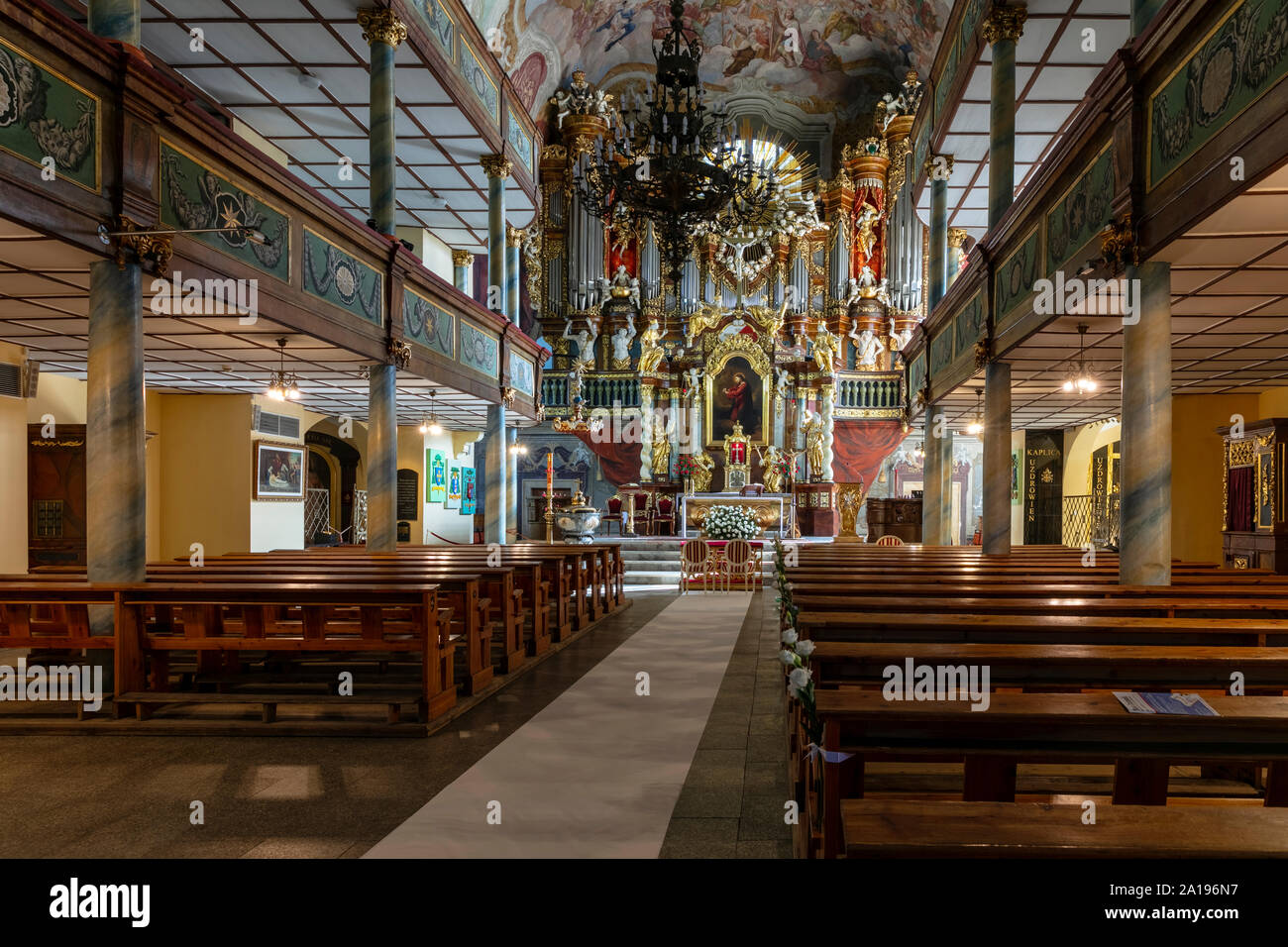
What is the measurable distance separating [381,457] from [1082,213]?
→ 711 centimetres

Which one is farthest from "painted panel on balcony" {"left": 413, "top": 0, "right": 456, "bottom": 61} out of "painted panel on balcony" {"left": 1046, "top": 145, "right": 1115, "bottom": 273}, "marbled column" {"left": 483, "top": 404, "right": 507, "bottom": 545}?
"painted panel on balcony" {"left": 1046, "top": 145, "right": 1115, "bottom": 273}

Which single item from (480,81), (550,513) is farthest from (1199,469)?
(480,81)

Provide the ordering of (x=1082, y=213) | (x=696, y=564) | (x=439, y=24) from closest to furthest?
(x=1082, y=213) < (x=439, y=24) < (x=696, y=564)

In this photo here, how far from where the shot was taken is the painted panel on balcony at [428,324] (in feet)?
32.3

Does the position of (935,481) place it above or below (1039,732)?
above

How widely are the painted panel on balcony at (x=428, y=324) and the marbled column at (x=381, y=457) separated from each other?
835 mm

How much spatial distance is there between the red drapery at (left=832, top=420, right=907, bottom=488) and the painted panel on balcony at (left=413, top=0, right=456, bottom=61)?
13.5 m

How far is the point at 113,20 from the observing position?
214 inches

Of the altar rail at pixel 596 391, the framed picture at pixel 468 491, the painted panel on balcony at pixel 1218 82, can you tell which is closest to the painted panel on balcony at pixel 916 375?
the painted panel on balcony at pixel 1218 82

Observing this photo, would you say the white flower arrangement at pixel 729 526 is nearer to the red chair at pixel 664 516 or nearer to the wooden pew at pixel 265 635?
the red chair at pixel 664 516

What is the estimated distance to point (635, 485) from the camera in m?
21.0

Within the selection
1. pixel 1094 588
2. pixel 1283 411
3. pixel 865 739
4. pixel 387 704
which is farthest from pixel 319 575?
pixel 1283 411

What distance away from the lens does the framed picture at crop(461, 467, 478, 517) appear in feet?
67.1

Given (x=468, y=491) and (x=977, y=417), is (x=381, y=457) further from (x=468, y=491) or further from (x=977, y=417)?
(x=468, y=491)
